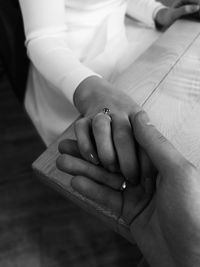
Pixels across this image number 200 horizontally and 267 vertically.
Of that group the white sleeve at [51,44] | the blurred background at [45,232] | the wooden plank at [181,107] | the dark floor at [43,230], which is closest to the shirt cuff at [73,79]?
the white sleeve at [51,44]

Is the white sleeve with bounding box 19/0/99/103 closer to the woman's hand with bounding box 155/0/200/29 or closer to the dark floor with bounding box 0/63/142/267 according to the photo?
the woman's hand with bounding box 155/0/200/29

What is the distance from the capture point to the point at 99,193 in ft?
1.13

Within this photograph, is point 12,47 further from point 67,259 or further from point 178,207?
point 67,259

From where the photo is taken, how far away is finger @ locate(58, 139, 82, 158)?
0.38 meters

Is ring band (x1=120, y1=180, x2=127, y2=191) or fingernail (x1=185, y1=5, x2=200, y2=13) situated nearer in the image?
ring band (x1=120, y1=180, x2=127, y2=191)

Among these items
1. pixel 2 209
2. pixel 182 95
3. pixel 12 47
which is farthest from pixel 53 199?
pixel 182 95

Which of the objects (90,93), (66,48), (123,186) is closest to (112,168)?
(123,186)

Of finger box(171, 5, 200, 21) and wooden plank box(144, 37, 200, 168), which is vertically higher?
finger box(171, 5, 200, 21)

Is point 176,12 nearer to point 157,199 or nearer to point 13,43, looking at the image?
point 13,43

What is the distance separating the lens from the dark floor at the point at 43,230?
83cm

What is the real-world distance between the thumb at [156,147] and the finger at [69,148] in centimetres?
8

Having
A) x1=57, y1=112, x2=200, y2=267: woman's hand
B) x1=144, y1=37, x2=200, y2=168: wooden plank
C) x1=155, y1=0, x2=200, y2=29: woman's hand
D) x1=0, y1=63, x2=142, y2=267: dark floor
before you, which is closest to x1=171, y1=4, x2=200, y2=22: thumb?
x1=155, y1=0, x2=200, y2=29: woman's hand

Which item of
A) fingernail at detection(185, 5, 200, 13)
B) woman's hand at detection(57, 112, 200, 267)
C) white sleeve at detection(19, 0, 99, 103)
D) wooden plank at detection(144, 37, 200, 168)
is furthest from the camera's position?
fingernail at detection(185, 5, 200, 13)

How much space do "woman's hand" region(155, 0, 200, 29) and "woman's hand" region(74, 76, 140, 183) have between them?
292 millimetres
